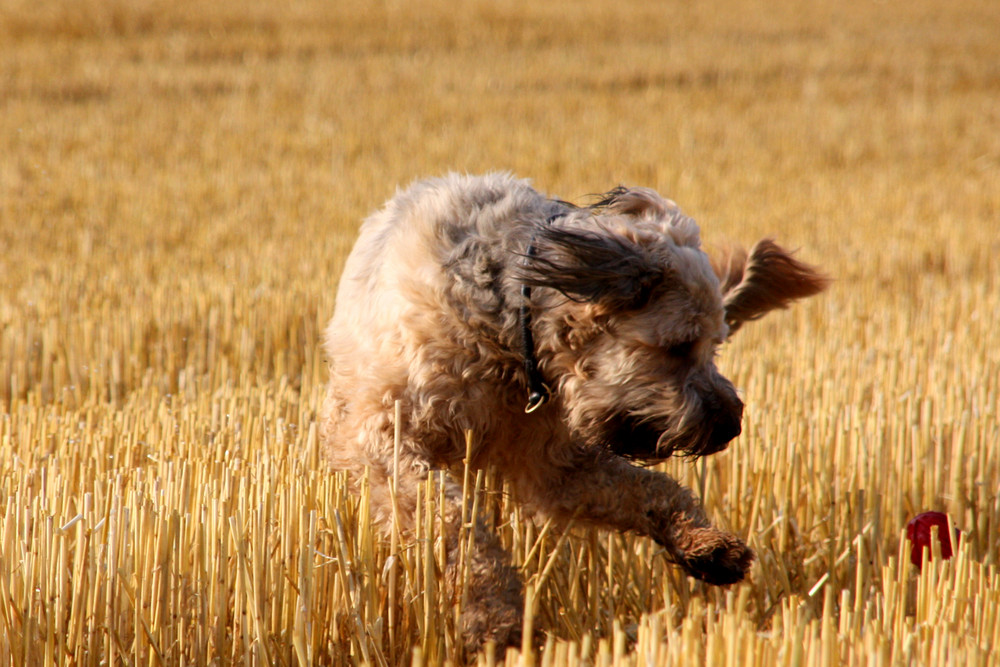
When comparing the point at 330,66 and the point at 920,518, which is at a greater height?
the point at 330,66

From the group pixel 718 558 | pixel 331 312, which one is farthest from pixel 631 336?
pixel 331 312

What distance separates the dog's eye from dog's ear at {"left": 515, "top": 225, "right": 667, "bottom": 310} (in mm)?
161

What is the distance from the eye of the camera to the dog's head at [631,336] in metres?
2.83

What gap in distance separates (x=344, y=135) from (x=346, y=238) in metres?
4.57

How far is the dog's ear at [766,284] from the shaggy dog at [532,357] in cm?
73

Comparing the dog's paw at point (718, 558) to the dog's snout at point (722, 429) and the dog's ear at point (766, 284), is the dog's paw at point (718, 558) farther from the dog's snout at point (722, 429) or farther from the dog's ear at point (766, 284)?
the dog's ear at point (766, 284)

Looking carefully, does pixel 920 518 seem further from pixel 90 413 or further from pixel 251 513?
pixel 90 413

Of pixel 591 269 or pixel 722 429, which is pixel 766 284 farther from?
pixel 591 269

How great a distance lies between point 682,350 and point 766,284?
104cm

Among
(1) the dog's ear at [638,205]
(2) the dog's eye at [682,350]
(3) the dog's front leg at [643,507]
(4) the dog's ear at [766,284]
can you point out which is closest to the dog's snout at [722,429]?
(2) the dog's eye at [682,350]

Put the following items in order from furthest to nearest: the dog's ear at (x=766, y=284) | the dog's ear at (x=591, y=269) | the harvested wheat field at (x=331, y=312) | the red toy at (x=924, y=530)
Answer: the dog's ear at (x=766, y=284) → the red toy at (x=924, y=530) → the dog's ear at (x=591, y=269) → the harvested wheat field at (x=331, y=312)

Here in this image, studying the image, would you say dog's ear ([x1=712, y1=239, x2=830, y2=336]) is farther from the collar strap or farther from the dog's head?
the collar strap

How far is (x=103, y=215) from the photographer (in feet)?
29.3

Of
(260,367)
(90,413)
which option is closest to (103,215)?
(260,367)
